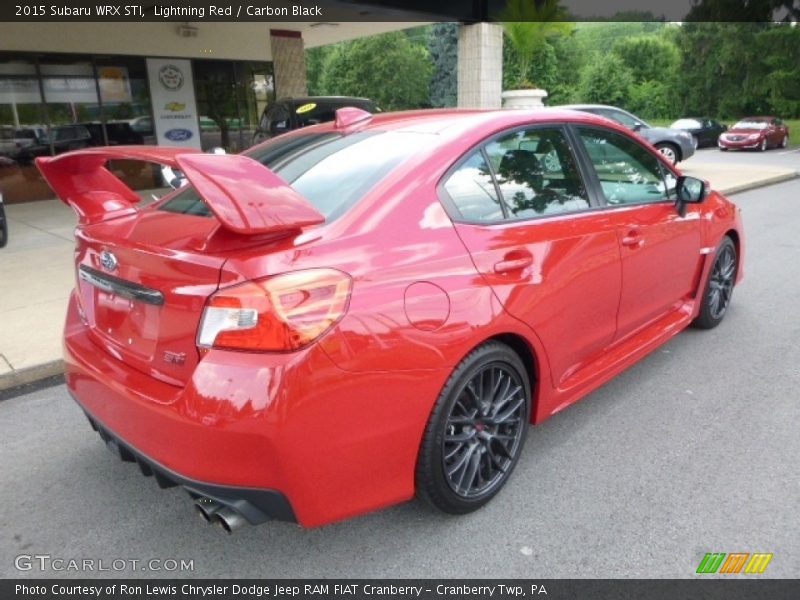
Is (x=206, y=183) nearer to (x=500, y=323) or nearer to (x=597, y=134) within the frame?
(x=500, y=323)

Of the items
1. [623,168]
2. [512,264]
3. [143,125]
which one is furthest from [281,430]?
[143,125]

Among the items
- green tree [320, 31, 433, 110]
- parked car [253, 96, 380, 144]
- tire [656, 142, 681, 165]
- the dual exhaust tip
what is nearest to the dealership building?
parked car [253, 96, 380, 144]

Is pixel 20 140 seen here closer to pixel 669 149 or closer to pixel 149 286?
pixel 149 286

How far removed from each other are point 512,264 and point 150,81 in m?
13.2

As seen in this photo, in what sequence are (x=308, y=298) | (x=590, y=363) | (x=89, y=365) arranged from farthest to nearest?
(x=590, y=363) < (x=89, y=365) < (x=308, y=298)

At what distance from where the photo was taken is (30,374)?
3922 millimetres

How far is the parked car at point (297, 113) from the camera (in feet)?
36.7

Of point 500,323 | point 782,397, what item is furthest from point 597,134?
point 782,397

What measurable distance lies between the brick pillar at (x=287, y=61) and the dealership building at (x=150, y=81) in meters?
0.03

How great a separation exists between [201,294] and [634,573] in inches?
72.2

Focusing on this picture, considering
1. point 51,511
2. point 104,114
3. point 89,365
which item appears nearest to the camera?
point 89,365

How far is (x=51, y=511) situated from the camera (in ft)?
8.61

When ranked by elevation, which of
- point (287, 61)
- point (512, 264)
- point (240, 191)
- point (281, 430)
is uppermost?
point (287, 61)

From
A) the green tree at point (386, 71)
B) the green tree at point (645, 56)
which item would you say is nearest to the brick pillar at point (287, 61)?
the green tree at point (386, 71)
